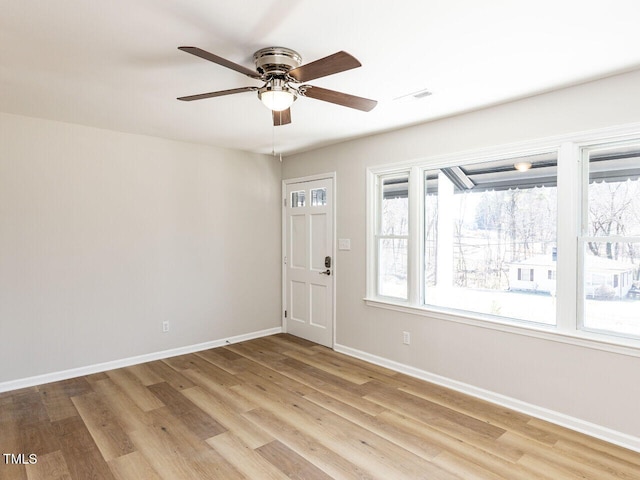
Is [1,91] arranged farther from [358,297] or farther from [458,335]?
[458,335]

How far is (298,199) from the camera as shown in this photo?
17.0ft

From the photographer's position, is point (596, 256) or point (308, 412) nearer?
point (596, 256)

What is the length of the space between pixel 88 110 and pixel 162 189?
116 cm

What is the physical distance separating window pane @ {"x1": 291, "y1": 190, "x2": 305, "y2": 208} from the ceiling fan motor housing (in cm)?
288

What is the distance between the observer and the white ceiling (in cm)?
184

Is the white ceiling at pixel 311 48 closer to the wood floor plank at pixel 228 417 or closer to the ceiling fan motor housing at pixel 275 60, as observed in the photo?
the ceiling fan motor housing at pixel 275 60

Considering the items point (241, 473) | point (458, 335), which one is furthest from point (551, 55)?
point (241, 473)

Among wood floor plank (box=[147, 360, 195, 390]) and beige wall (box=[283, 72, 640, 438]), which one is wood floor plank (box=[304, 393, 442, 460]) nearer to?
beige wall (box=[283, 72, 640, 438])

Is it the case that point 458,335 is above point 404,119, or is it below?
below

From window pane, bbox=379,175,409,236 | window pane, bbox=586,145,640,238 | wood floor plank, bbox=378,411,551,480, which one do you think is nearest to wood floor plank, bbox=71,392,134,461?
wood floor plank, bbox=378,411,551,480

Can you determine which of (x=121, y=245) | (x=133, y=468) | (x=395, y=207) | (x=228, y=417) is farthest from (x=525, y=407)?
(x=121, y=245)

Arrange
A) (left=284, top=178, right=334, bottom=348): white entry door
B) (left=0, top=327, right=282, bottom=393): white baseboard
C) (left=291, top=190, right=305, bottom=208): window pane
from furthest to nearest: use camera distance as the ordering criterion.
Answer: (left=291, top=190, right=305, bottom=208): window pane
(left=284, top=178, right=334, bottom=348): white entry door
(left=0, top=327, right=282, bottom=393): white baseboard

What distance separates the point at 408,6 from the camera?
1.81m

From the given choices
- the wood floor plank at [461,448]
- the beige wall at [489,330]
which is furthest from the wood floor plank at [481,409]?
the wood floor plank at [461,448]
